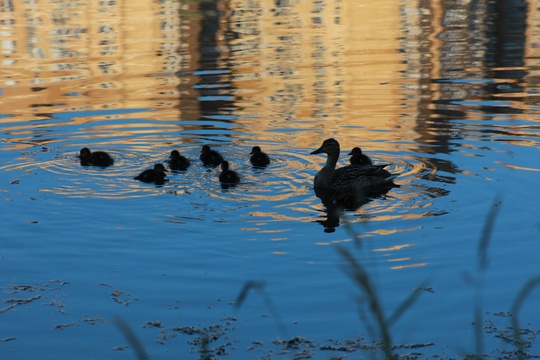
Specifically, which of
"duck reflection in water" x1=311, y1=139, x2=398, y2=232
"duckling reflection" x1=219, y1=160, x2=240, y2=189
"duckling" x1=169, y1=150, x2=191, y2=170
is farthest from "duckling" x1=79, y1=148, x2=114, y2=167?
"duck reflection in water" x1=311, y1=139, x2=398, y2=232

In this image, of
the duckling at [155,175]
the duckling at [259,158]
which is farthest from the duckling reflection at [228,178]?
the duckling at [155,175]

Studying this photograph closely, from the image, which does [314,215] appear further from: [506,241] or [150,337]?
[150,337]

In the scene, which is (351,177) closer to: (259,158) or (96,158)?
(259,158)

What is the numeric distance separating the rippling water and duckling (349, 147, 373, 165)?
1.29 feet

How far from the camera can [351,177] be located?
1009cm

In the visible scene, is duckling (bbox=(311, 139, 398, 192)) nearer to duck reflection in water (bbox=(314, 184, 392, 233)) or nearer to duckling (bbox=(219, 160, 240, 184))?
duck reflection in water (bbox=(314, 184, 392, 233))

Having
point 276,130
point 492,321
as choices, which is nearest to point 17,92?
point 276,130

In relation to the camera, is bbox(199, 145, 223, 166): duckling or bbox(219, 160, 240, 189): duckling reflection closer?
bbox(219, 160, 240, 189): duckling reflection

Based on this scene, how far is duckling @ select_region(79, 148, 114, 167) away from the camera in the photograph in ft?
35.5

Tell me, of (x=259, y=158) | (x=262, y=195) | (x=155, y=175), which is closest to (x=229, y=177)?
(x=262, y=195)

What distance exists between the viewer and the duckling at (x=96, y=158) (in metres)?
10.8

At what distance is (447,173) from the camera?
10.1 m

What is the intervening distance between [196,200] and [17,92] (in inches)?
299

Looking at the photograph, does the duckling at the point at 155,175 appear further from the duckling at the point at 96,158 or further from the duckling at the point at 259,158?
the duckling at the point at 259,158
